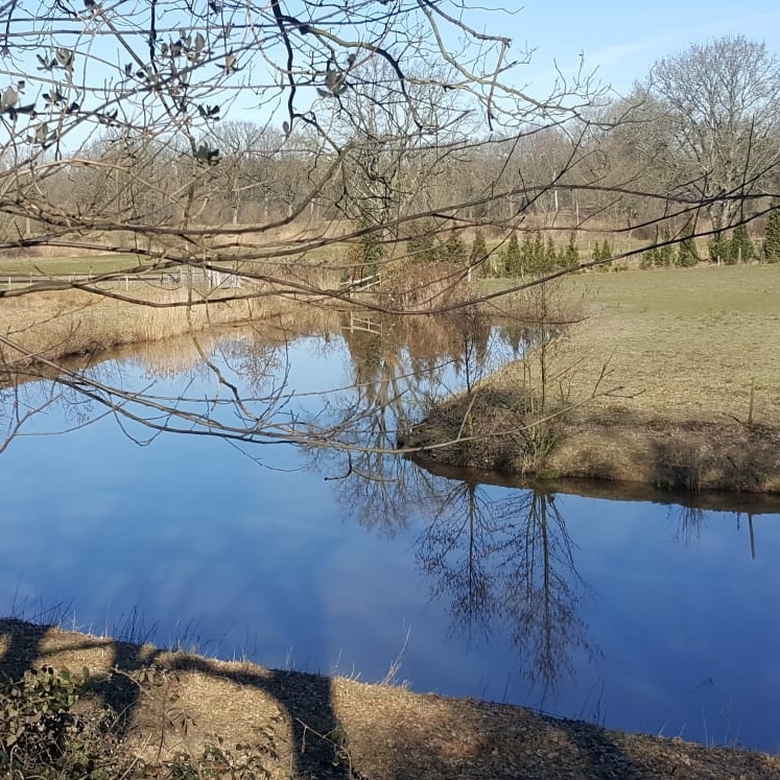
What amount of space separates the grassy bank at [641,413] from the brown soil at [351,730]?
231 centimetres

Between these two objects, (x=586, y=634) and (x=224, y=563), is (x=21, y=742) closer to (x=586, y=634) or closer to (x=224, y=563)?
(x=586, y=634)

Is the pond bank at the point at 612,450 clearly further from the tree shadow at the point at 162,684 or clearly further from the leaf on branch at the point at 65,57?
the leaf on branch at the point at 65,57

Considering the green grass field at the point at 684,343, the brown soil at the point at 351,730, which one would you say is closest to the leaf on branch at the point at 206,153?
the brown soil at the point at 351,730

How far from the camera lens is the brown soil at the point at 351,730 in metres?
5.09

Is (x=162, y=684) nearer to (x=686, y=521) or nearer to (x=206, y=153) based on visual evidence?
(x=206, y=153)

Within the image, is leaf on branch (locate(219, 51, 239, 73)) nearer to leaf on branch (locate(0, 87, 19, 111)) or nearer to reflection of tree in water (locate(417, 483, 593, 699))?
leaf on branch (locate(0, 87, 19, 111))

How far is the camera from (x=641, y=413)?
53.3 feet

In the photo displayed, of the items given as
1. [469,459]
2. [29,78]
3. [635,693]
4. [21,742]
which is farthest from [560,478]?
[29,78]

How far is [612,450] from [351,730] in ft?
30.6

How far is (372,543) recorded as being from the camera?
38.9 ft

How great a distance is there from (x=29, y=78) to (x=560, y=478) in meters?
11.9

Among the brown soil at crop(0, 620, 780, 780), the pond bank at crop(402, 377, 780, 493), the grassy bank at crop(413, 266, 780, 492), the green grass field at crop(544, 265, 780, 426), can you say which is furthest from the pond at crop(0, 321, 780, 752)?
the green grass field at crop(544, 265, 780, 426)

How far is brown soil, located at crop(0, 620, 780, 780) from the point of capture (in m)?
5.09

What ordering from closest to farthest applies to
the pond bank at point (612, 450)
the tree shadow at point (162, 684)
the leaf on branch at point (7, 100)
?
the leaf on branch at point (7, 100) → the tree shadow at point (162, 684) → the pond bank at point (612, 450)
